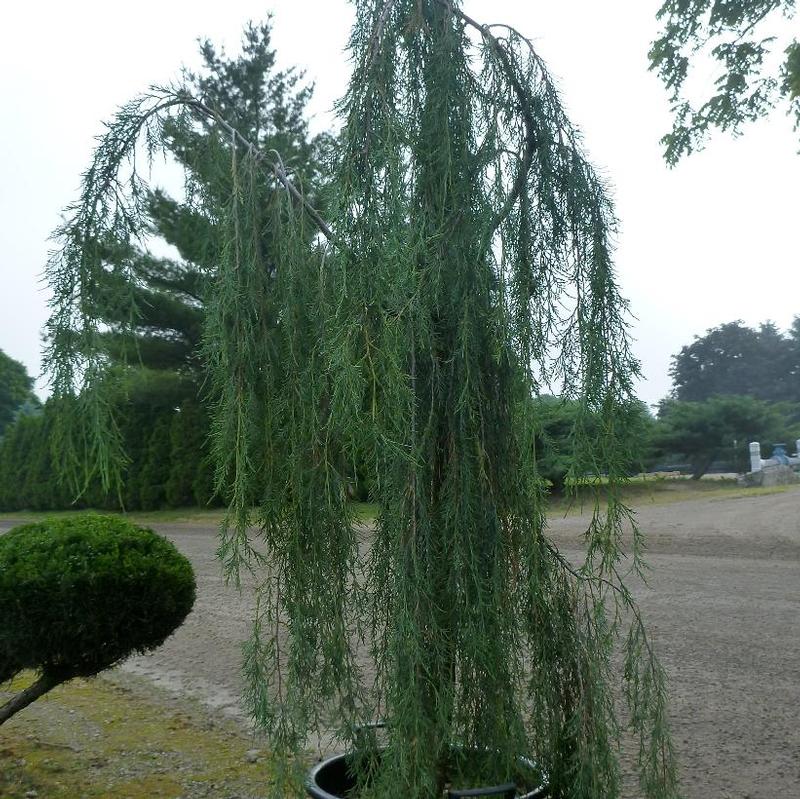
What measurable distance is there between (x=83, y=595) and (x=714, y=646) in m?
4.06

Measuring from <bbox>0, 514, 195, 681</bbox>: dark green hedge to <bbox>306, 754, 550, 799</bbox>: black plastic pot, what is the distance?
133cm

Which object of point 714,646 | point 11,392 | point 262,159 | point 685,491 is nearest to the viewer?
point 262,159

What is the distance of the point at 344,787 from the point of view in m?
2.62

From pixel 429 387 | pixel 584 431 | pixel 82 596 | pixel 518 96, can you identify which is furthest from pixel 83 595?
pixel 518 96

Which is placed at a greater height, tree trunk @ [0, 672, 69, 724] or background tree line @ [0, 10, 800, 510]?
background tree line @ [0, 10, 800, 510]

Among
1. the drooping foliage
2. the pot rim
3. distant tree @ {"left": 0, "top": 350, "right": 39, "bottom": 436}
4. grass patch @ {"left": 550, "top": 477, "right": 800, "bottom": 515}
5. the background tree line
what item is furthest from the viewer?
distant tree @ {"left": 0, "top": 350, "right": 39, "bottom": 436}

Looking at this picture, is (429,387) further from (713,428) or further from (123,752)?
(713,428)

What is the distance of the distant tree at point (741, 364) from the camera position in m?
32.1

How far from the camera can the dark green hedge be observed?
3385 mm

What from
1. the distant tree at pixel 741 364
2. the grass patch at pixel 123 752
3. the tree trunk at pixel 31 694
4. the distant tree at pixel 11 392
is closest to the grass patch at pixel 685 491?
the grass patch at pixel 123 752

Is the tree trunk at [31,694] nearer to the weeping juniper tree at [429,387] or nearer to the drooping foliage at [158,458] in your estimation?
the weeping juniper tree at [429,387]

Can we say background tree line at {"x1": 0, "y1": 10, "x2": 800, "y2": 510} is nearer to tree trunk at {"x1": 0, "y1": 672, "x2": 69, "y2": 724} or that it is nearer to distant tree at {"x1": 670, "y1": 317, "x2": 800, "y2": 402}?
tree trunk at {"x1": 0, "y1": 672, "x2": 69, "y2": 724}

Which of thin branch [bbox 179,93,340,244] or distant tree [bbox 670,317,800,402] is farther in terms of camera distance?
distant tree [bbox 670,317,800,402]

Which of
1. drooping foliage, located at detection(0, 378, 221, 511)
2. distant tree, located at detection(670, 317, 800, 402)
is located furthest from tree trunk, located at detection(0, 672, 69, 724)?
distant tree, located at detection(670, 317, 800, 402)
